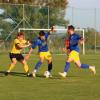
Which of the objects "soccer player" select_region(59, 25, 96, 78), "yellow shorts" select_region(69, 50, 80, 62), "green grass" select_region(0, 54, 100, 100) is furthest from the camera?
"yellow shorts" select_region(69, 50, 80, 62)

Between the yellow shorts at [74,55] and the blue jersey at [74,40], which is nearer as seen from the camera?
the blue jersey at [74,40]

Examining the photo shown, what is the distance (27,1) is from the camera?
64.7 m

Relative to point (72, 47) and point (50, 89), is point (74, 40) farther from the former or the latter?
point (50, 89)

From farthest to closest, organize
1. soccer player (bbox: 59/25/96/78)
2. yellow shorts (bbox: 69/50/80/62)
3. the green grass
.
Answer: yellow shorts (bbox: 69/50/80/62), soccer player (bbox: 59/25/96/78), the green grass

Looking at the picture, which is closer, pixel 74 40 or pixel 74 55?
pixel 74 40

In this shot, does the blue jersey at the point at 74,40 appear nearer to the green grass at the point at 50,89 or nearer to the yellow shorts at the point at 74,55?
the yellow shorts at the point at 74,55

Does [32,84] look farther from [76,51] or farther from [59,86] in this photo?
[76,51]

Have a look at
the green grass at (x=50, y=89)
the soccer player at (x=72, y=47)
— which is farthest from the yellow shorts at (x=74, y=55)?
the green grass at (x=50, y=89)

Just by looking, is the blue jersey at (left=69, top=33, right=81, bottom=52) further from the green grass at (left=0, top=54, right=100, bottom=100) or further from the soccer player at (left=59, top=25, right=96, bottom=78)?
the green grass at (left=0, top=54, right=100, bottom=100)

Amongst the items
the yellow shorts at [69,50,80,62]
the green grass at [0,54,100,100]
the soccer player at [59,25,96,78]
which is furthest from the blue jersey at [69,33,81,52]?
the green grass at [0,54,100,100]

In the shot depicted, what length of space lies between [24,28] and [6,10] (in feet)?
9.89

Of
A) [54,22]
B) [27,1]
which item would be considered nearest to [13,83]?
[54,22]

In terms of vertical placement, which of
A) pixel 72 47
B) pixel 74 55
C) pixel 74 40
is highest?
pixel 74 40

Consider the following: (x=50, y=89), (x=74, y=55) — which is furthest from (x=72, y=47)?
(x=50, y=89)
